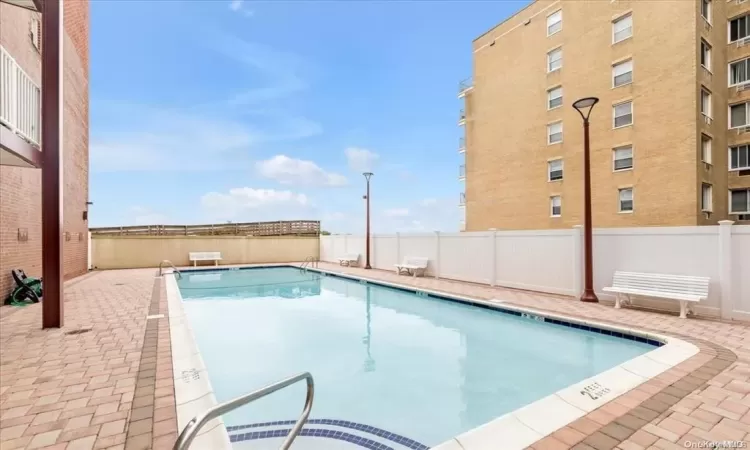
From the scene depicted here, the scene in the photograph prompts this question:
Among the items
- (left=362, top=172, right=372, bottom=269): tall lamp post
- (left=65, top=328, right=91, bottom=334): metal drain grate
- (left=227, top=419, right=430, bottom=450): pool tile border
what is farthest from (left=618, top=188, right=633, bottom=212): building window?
(left=65, top=328, right=91, bottom=334): metal drain grate

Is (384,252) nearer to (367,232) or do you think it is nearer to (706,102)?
(367,232)

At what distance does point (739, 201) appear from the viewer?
17547 millimetres

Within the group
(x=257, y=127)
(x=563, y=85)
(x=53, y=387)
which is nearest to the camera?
(x=53, y=387)

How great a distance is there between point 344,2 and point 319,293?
12.6 metres

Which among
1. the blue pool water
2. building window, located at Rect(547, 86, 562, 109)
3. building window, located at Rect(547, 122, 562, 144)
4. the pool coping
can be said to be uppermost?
building window, located at Rect(547, 86, 562, 109)

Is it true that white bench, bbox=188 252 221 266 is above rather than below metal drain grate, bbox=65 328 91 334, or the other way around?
above

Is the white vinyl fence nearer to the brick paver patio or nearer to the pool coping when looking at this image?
the pool coping

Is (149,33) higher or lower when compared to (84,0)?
lower

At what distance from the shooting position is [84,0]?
14039 millimetres

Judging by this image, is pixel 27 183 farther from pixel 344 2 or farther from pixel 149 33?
pixel 344 2

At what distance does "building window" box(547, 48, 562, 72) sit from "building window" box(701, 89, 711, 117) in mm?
6509

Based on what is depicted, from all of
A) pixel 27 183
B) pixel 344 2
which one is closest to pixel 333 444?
pixel 27 183

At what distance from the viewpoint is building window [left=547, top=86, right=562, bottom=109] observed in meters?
19.6

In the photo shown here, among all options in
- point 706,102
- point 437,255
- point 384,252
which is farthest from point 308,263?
point 706,102
